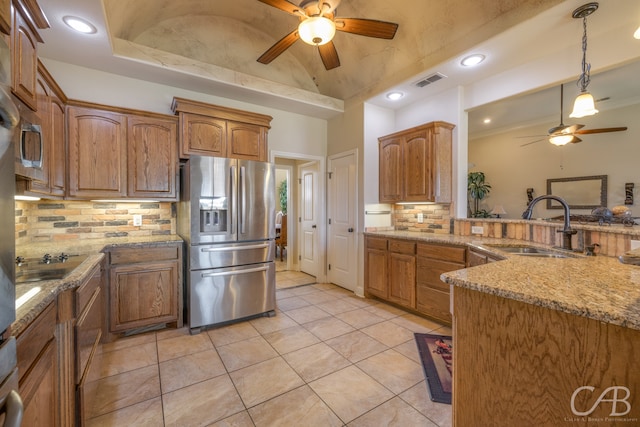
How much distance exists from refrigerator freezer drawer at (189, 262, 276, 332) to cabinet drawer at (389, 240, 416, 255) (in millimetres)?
1528

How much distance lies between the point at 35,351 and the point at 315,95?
3.81 meters

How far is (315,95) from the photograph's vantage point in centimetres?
393

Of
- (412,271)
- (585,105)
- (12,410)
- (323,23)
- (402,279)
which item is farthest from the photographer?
(402,279)

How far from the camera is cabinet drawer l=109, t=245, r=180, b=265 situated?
257 cm

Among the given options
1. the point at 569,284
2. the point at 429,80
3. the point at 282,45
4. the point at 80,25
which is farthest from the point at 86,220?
the point at 429,80

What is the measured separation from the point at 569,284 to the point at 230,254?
107 inches

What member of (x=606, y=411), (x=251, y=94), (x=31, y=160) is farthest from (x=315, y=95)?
(x=606, y=411)

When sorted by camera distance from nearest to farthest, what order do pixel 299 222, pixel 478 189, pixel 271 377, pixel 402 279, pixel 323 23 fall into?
pixel 323 23 < pixel 271 377 < pixel 402 279 < pixel 299 222 < pixel 478 189

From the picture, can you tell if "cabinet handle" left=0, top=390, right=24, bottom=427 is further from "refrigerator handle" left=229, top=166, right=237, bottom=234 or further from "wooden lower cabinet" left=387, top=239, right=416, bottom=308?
"wooden lower cabinet" left=387, top=239, right=416, bottom=308

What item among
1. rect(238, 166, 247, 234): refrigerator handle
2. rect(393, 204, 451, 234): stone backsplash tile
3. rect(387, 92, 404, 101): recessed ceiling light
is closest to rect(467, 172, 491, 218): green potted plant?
rect(393, 204, 451, 234): stone backsplash tile

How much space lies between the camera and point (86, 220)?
288 cm

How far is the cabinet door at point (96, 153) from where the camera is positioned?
8.41ft

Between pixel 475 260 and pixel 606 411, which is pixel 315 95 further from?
pixel 606 411

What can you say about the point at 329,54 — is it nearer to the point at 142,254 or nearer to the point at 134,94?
the point at 134,94
